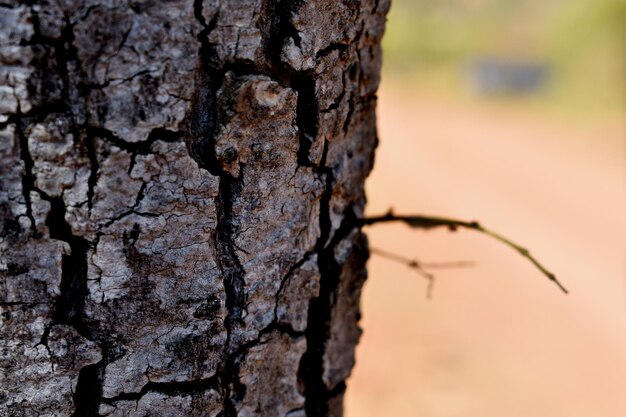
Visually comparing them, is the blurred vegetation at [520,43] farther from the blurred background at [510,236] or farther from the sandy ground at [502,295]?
the sandy ground at [502,295]

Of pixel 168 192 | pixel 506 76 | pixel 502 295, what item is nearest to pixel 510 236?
pixel 502 295

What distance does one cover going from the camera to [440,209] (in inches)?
266

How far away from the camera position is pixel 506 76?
14930mm

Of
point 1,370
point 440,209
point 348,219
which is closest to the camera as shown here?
point 1,370

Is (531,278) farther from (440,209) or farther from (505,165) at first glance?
(505,165)

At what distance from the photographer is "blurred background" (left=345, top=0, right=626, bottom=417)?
13.2 feet

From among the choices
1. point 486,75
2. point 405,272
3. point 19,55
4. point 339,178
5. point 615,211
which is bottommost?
point 405,272

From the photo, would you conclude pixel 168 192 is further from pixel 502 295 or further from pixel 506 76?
pixel 506 76

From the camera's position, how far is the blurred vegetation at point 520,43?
11508mm

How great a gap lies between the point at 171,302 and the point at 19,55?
351mm

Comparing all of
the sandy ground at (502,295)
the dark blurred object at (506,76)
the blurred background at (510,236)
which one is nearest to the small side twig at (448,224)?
the blurred background at (510,236)

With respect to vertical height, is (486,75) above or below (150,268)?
above

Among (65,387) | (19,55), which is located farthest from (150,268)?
(19,55)

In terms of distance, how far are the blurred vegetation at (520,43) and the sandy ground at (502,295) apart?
9.30 feet
